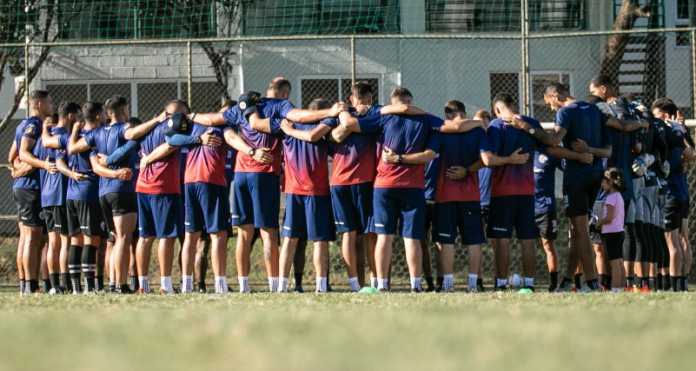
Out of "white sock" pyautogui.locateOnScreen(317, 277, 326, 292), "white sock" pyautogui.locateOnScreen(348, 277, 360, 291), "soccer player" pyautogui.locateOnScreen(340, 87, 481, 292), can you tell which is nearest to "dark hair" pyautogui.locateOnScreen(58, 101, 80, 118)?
"soccer player" pyautogui.locateOnScreen(340, 87, 481, 292)

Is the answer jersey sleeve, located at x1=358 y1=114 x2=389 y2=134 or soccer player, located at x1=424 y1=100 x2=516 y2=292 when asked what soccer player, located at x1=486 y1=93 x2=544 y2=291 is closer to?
soccer player, located at x1=424 y1=100 x2=516 y2=292

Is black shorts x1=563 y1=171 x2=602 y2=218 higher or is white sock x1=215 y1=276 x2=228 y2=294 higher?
black shorts x1=563 y1=171 x2=602 y2=218

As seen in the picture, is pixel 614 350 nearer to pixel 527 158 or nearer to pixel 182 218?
pixel 527 158

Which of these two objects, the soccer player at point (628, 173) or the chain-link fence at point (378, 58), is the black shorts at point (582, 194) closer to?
the soccer player at point (628, 173)

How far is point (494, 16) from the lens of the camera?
68.7ft

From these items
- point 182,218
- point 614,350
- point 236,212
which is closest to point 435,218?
point 236,212

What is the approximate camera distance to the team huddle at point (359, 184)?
1041 centimetres

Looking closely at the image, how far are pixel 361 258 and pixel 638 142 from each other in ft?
11.1

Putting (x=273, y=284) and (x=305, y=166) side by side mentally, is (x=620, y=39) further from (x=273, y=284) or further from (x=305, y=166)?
(x=273, y=284)

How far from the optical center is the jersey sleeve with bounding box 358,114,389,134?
1030 centimetres

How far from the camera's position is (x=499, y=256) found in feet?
36.1

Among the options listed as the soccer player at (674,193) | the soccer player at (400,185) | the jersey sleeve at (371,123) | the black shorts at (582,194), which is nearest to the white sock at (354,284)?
the soccer player at (400,185)

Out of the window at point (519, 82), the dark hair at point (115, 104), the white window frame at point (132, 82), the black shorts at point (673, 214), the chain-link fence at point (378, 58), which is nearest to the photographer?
the dark hair at point (115, 104)

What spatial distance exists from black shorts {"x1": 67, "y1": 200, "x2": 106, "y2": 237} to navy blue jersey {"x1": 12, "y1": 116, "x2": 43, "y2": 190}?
0.94 meters
